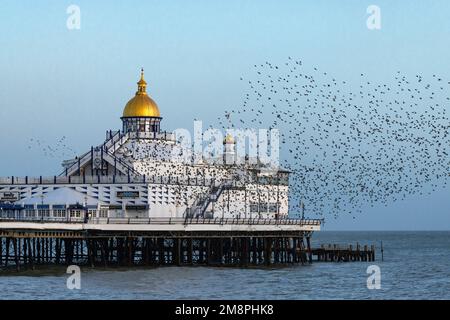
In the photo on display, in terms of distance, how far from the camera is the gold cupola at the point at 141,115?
122 m

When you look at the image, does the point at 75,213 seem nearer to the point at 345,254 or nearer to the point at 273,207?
the point at 273,207

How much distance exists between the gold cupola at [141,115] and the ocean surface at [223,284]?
22865 mm

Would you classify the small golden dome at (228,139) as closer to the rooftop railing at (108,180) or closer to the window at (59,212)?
the rooftop railing at (108,180)

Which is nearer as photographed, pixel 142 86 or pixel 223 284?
pixel 223 284

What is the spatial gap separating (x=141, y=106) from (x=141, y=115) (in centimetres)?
114

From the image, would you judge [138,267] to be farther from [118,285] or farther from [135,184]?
[118,285]

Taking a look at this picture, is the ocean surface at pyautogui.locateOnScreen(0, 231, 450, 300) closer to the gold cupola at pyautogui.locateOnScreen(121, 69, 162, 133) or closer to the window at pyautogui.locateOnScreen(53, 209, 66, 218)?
the window at pyautogui.locateOnScreen(53, 209, 66, 218)

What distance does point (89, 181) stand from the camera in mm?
110875

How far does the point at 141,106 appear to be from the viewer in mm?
123000

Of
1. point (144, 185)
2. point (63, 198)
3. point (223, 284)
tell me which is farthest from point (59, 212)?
point (223, 284)

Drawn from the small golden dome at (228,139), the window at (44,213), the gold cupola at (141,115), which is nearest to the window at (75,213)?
the window at (44,213)

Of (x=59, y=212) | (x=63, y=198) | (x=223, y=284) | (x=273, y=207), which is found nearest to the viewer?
(x=223, y=284)

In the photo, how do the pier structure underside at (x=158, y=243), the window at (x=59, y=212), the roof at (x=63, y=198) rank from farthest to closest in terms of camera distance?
the roof at (x=63, y=198) < the window at (x=59, y=212) < the pier structure underside at (x=158, y=243)
